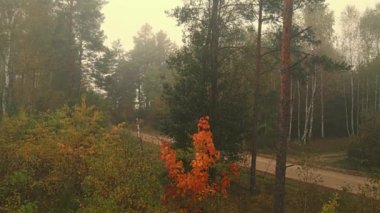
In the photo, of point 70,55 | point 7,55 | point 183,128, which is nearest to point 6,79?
point 7,55

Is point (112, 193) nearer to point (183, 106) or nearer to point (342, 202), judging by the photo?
point (183, 106)

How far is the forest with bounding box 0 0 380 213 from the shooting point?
1016 centimetres

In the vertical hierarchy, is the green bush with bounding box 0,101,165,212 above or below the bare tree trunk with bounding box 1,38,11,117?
below

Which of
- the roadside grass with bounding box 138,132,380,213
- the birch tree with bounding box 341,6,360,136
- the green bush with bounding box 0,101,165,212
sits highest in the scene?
the birch tree with bounding box 341,6,360,136

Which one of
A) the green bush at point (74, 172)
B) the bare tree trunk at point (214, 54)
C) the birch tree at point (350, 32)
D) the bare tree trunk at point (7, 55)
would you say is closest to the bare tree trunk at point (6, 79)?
the bare tree trunk at point (7, 55)

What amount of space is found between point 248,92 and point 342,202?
5.29 meters

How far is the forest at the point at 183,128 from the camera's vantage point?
33.3 feet

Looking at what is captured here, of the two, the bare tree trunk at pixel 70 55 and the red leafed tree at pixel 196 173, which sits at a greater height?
the bare tree trunk at pixel 70 55

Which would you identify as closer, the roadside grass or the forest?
the forest

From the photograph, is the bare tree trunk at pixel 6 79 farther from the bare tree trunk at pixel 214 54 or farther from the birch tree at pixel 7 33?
the bare tree trunk at pixel 214 54

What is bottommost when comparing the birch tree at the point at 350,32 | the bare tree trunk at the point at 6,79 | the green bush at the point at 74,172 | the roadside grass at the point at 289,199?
the roadside grass at the point at 289,199

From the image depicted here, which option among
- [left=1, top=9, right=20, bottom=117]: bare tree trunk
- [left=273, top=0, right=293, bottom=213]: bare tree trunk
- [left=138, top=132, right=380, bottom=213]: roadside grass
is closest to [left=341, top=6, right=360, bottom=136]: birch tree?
[left=138, top=132, right=380, bottom=213]: roadside grass

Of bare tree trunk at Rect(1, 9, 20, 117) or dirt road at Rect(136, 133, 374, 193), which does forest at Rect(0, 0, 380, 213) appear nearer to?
→ bare tree trunk at Rect(1, 9, 20, 117)

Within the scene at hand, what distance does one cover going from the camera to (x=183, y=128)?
611 inches
